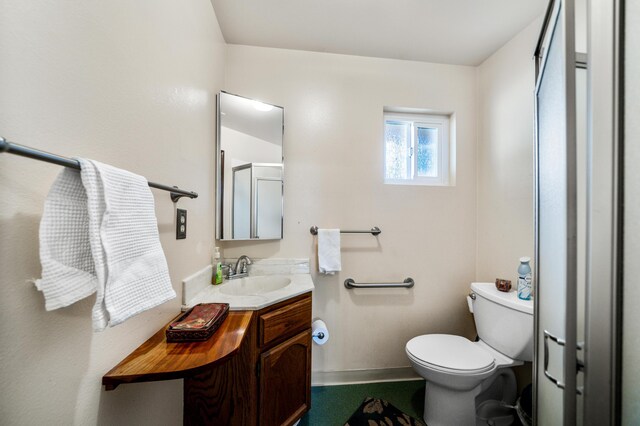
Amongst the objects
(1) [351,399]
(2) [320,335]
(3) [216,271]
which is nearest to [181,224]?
(3) [216,271]

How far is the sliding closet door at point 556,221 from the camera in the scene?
50 cm

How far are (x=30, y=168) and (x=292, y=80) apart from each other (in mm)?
1501

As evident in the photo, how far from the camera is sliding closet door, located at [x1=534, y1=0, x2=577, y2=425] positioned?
50 centimetres

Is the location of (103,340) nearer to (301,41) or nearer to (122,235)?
(122,235)

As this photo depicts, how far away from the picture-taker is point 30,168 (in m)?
0.42

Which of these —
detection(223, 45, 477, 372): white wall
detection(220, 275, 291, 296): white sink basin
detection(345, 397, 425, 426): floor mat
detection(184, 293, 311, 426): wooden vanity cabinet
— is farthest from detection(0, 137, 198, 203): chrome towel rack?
detection(345, 397, 425, 426): floor mat

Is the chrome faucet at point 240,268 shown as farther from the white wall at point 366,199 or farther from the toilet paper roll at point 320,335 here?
the toilet paper roll at point 320,335

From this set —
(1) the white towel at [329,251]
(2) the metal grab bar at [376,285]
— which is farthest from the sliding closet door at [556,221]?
(1) the white towel at [329,251]

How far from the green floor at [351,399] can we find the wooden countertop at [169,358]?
3.33 ft

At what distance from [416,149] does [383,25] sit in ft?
2.79

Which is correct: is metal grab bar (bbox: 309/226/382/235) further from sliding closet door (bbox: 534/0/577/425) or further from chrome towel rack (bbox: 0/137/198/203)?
chrome towel rack (bbox: 0/137/198/203)

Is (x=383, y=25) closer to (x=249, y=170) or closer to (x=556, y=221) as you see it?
(x=249, y=170)

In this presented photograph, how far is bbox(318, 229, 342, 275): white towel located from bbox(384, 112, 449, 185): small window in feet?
2.14

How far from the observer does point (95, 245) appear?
1.32ft
